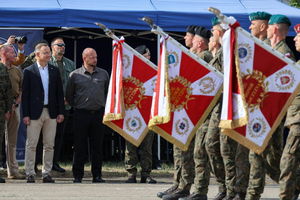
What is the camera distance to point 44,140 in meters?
13.1

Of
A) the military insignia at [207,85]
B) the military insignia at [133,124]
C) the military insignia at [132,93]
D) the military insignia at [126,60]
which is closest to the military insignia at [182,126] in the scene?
the military insignia at [207,85]

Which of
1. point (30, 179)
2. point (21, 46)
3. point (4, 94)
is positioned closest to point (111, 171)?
point (30, 179)

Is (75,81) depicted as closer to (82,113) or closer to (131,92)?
(82,113)

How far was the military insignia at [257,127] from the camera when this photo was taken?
8.22m

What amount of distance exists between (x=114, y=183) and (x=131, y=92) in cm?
163

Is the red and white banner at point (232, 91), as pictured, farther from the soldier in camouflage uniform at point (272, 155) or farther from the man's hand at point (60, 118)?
the man's hand at point (60, 118)

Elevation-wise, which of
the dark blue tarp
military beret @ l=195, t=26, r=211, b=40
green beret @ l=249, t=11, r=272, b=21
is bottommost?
military beret @ l=195, t=26, r=211, b=40

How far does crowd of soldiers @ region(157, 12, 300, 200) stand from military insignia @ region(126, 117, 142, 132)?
4.10 feet

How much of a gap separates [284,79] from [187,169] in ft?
7.84

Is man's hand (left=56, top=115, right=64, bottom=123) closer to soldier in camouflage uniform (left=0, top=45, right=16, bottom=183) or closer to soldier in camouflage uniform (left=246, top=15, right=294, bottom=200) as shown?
soldier in camouflage uniform (left=0, top=45, right=16, bottom=183)

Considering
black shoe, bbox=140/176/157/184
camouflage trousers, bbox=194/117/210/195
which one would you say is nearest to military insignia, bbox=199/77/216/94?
camouflage trousers, bbox=194/117/210/195

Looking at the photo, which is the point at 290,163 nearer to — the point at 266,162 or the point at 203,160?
the point at 266,162

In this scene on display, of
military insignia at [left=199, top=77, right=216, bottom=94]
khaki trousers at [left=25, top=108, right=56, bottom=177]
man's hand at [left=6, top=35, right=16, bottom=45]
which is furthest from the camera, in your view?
man's hand at [left=6, top=35, right=16, bottom=45]

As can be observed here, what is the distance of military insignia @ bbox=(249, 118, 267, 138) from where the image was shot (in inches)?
324
